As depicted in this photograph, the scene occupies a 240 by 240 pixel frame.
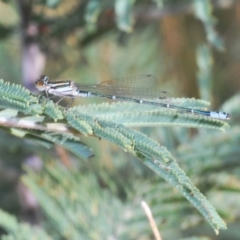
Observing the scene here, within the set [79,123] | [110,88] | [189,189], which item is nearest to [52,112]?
[79,123]

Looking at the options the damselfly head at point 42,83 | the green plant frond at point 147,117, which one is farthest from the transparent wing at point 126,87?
the green plant frond at point 147,117

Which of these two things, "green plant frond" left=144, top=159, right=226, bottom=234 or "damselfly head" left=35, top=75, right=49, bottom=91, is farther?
"damselfly head" left=35, top=75, right=49, bottom=91

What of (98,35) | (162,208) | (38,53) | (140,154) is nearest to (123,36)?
(98,35)

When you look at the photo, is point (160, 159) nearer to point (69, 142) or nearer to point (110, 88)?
point (69, 142)

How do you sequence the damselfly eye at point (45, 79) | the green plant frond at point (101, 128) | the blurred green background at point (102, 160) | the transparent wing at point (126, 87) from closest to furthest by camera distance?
the green plant frond at point (101, 128)
the blurred green background at point (102, 160)
the damselfly eye at point (45, 79)
the transparent wing at point (126, 87)

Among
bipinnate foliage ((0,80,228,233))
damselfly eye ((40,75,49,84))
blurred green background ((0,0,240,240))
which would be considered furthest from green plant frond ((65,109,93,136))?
damselfly eye ((40,75,49,84))

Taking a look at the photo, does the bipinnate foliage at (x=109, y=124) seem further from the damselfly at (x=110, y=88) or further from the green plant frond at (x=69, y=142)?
the damselfly at (x=110, y=88)

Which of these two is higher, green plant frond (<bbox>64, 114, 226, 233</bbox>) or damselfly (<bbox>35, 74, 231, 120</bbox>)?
damselfly (<bbox>35, 74, 231, 120</bbox>)

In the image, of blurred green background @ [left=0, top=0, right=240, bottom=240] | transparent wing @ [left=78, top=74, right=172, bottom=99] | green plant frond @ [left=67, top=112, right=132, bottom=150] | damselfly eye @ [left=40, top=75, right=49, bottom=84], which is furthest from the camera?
transparent wing @ [left=78, top=74, right=172, bottom=99]

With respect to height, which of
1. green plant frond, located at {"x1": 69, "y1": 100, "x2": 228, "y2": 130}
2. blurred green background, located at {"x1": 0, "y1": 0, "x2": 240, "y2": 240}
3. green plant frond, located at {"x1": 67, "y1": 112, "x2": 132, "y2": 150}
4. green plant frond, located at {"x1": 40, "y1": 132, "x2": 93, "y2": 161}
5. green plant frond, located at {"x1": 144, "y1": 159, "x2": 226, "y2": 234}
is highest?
blurred green background, located at {"x1": 0, "y1": 0, "x2": 240, "y2": 240}

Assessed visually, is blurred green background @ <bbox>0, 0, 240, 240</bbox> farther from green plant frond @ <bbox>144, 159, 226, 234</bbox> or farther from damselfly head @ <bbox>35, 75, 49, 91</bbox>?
green plant frond @ <bbox>144, 159, 226, 234</bbox>
